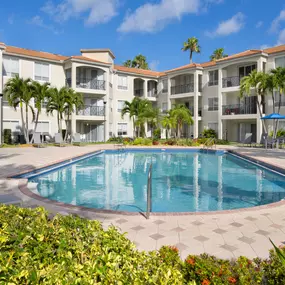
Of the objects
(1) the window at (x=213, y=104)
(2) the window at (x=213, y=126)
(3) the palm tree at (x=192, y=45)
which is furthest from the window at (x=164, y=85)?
(3) the palm tree at (x=192, y=45)

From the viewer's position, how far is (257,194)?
34.6 feet

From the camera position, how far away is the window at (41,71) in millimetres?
30938

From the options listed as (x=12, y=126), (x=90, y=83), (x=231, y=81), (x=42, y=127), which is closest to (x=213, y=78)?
(x=231, y=81)

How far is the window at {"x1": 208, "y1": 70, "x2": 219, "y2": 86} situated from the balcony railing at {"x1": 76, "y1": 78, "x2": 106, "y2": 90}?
12.6m

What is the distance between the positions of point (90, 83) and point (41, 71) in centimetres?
551

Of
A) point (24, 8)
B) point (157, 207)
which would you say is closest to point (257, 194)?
point (157, 207)

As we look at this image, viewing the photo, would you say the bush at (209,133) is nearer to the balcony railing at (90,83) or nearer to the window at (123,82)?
the window at (123,82)

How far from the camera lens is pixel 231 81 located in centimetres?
3234

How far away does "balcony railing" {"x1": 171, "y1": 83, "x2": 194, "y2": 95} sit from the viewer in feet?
119

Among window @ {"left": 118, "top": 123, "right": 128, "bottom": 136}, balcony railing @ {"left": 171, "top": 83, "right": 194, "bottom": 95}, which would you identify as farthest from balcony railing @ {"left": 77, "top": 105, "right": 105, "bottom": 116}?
balcony railing @ {"left": 171, "top": 83, "right": 194, "bottom": 95}

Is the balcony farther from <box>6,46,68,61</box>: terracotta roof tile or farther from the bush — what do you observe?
<box>6,46,68,61</box>: terracotta roof tile

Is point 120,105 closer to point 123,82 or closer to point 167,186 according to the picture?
point 123,82

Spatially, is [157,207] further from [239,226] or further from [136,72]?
[136,72]

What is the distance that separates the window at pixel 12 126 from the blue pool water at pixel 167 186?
48.4 ft
